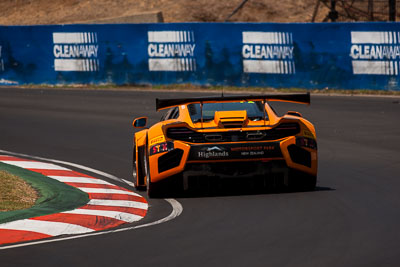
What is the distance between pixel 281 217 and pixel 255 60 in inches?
770

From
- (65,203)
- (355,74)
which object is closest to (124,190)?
(65,203)

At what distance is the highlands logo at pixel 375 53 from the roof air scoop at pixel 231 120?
656 inches

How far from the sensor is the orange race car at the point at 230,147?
407 inches

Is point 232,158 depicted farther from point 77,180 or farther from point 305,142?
point 77,180

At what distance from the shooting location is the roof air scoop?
34.2ft

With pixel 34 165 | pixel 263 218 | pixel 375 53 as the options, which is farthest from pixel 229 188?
pixel 375 53

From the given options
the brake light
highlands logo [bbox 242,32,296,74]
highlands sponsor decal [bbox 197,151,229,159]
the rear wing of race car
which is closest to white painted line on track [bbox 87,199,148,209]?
highlands sponsor decal [bbox 197,151,229,159]

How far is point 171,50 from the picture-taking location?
97.9 feet

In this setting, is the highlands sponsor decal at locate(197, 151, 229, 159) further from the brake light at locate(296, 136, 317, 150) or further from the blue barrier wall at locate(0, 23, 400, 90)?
the blue barrier wall at locate(0, 23, 400, 90)

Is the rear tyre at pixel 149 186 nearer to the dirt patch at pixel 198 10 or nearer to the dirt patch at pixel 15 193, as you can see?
the dirt patch at pixel 15 193

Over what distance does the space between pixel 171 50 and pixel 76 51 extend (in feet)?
12.3

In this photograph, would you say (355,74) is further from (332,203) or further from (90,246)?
(90,246)

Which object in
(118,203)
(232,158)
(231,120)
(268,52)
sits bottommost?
(118,203)

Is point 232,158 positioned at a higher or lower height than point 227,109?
lower
